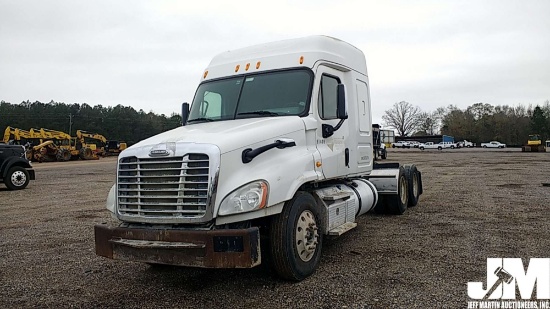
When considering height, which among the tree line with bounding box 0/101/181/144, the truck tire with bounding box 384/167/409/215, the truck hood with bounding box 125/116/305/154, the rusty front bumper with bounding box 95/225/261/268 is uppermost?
the tree line with bounding box 0/101/181/144

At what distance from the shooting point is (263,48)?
6.46 metres

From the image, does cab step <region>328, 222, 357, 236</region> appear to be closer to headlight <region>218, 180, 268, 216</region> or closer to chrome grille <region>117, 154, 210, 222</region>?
headlight <region>218, 180, 268, 216</region>

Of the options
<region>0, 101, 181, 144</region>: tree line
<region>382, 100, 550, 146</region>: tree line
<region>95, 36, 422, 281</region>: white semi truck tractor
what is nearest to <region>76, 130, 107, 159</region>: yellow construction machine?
<region>0, 101, 181, 144</region>: tree line

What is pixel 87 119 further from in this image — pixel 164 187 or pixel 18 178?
pixel 164 187

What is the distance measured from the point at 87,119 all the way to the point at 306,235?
8151cm

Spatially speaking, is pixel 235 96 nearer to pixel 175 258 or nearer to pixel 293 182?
pixel 293 182

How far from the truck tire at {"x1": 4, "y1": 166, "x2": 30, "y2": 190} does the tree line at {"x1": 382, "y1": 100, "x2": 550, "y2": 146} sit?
100 m

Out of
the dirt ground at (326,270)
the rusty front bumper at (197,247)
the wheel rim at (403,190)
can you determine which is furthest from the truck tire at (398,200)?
the rusty front bumper at (197,247)

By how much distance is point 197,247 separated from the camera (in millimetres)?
4188

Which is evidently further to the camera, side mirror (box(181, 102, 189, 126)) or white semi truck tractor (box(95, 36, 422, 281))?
→ side mirror (box(181, 102, 189, 126))

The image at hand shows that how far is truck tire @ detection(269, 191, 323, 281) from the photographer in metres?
4.68

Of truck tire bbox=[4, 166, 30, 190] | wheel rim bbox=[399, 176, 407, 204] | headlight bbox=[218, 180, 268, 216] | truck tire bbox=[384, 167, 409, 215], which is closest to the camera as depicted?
headlight bbox=[218, 180, 268, 216]

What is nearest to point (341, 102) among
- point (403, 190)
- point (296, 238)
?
point (296, 238)

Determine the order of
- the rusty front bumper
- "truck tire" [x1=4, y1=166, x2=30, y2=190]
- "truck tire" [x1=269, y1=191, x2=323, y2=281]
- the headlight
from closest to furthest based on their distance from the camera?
the rusty front bumper, the headlight, "truck tire" [x1=269, y1=191, x2=323, y2=281], "truck tire" [x1=4, y1=166, x2=30, y2=190]
